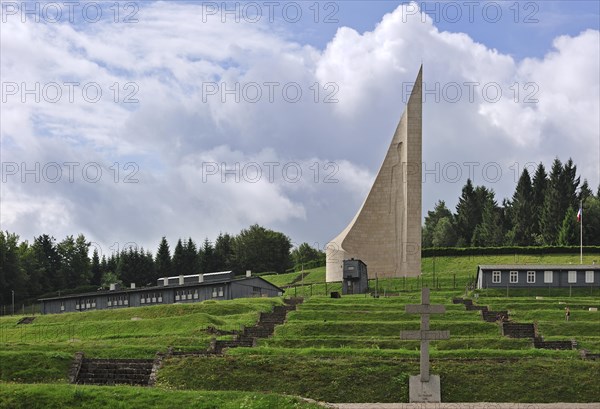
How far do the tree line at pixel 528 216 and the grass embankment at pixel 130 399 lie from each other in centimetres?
7382

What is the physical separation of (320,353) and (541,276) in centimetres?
3395

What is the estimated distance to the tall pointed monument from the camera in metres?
84.6

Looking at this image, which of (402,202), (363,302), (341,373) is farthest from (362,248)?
(341,373)

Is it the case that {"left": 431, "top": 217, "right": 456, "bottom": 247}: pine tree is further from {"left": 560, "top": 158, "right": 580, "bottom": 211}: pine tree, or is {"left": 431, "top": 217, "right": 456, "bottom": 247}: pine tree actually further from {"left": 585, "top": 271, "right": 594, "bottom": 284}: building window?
{"left": 585, "top": 271, "right": 594, "bottom": 284}: building window

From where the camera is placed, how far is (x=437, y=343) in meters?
43.5

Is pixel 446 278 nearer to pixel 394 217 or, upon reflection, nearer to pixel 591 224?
pixel 394 217

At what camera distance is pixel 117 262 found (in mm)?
113688

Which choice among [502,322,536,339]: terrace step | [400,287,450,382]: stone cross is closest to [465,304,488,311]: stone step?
[502,322,536,339]: terrace step

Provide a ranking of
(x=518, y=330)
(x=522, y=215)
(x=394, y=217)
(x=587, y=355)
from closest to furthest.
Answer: (x=587, y=355), (x=518, y=330), (x=394, y=217), (x=522, y=215)

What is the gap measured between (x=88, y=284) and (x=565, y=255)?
48174mm

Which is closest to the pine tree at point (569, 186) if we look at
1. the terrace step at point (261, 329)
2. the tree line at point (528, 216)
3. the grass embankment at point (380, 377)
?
the tree line at point (528, 216)

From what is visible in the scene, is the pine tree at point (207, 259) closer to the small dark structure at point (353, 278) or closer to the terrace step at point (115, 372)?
the small dark structure at point (353, 278)

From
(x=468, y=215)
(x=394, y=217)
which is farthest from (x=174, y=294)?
(x=468, y=215)

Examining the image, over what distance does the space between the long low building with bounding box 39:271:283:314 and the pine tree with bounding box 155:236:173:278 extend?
2854 cm
